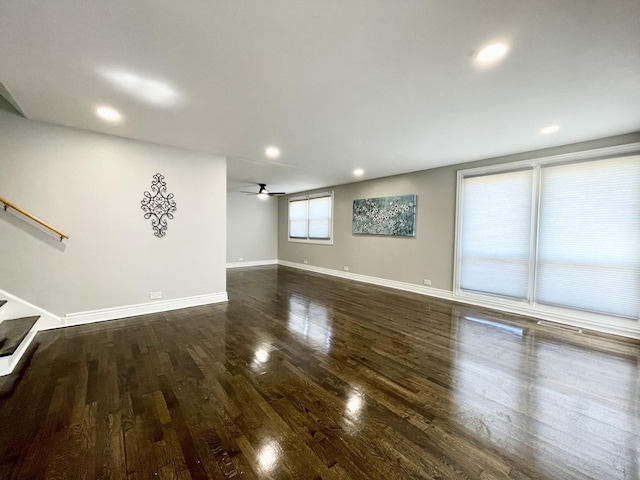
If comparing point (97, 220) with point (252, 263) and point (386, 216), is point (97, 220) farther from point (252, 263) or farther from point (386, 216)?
point (252, 263)

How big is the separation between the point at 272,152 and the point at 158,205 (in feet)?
6.57

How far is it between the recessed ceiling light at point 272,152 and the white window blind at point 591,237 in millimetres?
4270

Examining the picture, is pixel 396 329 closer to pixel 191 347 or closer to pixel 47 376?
pixel 191 347

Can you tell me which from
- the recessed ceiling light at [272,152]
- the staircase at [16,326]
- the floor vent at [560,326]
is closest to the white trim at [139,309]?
the staircase at [16,326]

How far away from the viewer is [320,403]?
196cm

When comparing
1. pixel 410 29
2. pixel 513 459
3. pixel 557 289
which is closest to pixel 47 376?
pixel 513 459

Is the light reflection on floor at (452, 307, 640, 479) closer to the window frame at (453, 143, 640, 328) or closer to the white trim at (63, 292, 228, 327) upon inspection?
the window frame at (453, 143, 640, 328)

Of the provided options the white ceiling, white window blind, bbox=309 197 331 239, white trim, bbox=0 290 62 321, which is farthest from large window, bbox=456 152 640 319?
white trim, bbox=0 290 62 321

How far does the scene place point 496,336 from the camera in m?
3.33

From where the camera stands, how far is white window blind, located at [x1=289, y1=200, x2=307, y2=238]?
28.9 ft

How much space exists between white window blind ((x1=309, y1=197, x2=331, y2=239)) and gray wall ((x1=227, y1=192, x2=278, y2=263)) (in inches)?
80.3

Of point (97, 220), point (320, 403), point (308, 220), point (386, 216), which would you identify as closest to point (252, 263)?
point (308, 220)

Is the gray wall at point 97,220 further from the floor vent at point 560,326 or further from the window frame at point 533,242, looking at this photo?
the floor vent at point 560,326

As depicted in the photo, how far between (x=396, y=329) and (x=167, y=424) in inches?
108
